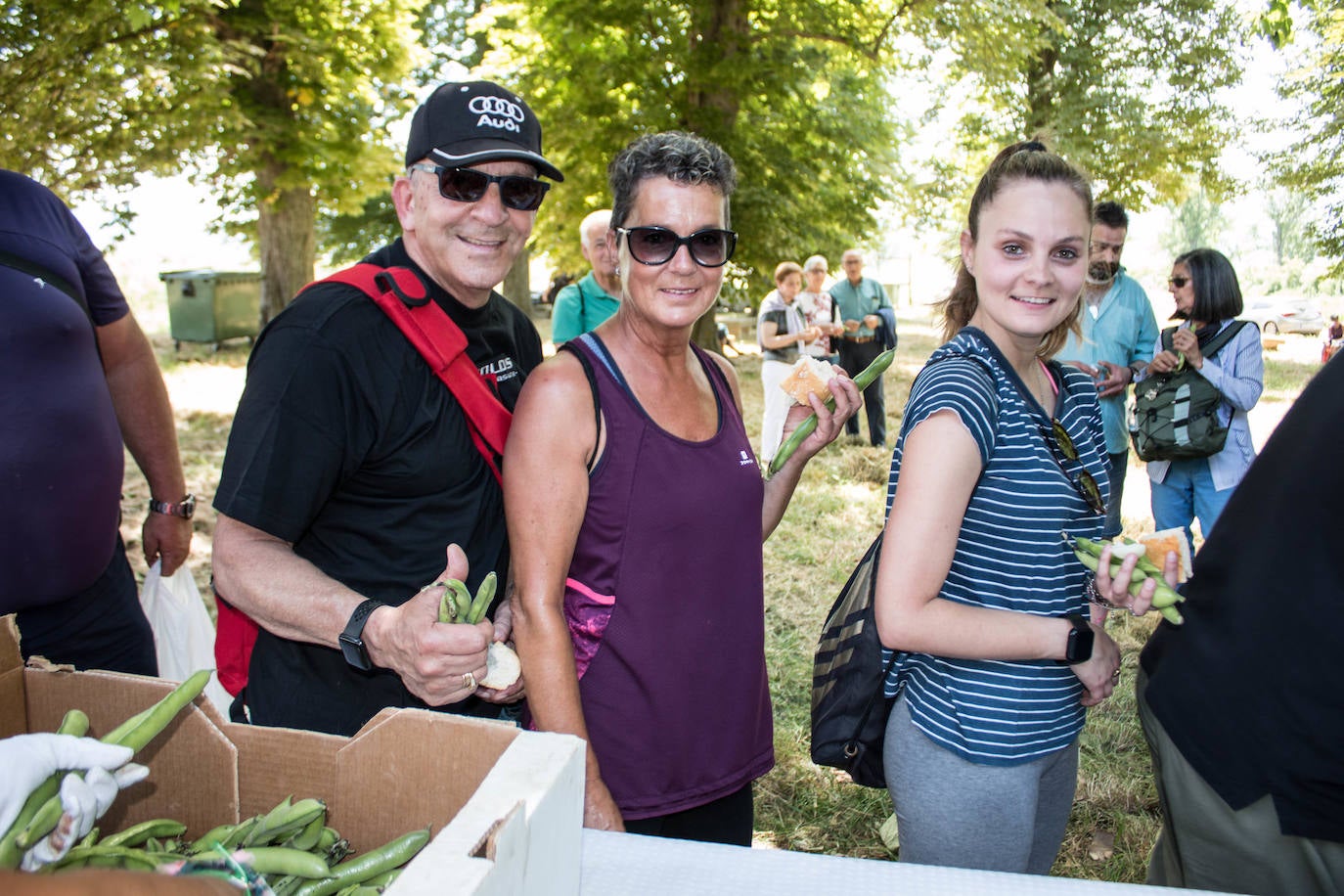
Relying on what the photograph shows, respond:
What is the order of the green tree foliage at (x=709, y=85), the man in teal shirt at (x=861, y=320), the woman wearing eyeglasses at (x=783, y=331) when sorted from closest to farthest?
the woman wearing eyeglasses at (x=783, y=331)
the man in teal shirt at (x=861, y=320)
the green tree foliage at (x=709, y=85)

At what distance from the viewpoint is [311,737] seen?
52.2 inches

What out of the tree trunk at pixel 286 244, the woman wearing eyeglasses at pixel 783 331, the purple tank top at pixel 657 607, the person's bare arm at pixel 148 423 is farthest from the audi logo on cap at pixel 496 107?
the tree trunk at pixel 286 244

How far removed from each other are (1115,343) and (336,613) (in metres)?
5.00

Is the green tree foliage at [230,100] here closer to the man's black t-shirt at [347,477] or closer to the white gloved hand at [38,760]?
the man's black t-shirt at [347,477]

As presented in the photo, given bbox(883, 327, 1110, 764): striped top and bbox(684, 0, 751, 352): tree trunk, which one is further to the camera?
bbox(684, 0, 751, 352): tree trunk

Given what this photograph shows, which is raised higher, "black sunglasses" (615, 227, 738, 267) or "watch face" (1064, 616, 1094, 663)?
"black sunglasses" (615, 227, 738, 267)

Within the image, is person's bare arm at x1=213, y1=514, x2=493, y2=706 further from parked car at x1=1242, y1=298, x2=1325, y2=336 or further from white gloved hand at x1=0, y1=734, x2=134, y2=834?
parked car at x1=1242, y1=298, x2=1325, y2=336

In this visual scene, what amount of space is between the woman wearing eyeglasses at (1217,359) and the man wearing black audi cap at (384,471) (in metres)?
4.25

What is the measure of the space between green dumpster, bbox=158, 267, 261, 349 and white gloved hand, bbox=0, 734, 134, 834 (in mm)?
17191

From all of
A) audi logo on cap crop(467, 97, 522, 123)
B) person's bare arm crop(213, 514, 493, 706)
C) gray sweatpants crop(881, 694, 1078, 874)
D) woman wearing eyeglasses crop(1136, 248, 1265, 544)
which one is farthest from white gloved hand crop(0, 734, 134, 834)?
woman wearing eyeglasses crop(1136, 248, 1265, 544)

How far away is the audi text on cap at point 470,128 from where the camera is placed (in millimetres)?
2172

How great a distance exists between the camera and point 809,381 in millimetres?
2457

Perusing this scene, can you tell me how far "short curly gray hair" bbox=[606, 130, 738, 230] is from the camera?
6.79 feet

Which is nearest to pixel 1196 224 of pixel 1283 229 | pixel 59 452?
pixel 1283 229
